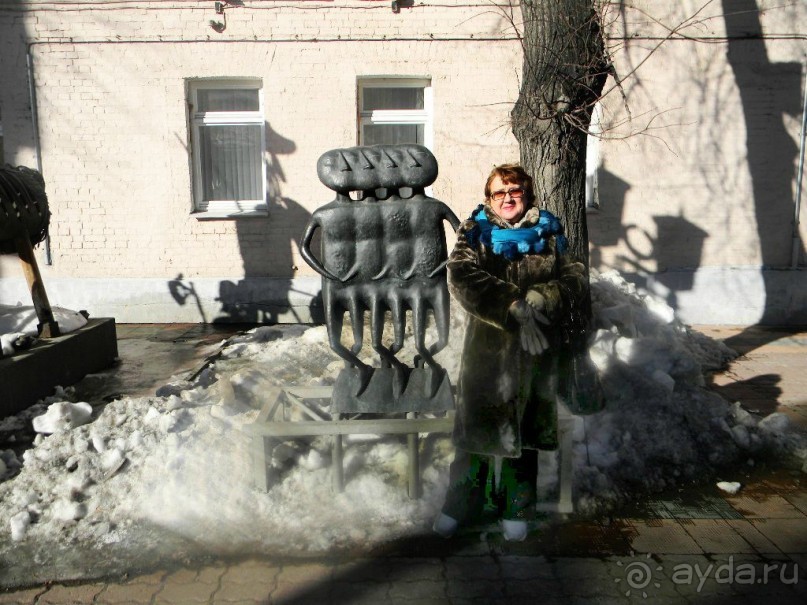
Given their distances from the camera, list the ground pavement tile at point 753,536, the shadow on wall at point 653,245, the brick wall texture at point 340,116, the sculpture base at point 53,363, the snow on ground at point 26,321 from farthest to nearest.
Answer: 1. the shadow on wall at point 653,245
2. the brick wall texture at point 340,116
3. the snow on ground at point 26,321
4. the sculpture base at point 53,363
5. the ground pavement tile at point 753,536

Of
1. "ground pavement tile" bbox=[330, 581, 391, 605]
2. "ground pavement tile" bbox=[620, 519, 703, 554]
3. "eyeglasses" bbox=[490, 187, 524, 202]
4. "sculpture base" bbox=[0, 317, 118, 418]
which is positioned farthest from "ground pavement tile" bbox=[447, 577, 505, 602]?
"sculpture base" bbox=[0, 317, 118, 418]

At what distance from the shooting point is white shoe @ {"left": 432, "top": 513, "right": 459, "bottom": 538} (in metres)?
3.08

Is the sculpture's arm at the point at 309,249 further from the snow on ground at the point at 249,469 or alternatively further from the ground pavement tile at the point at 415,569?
the ground pavement tile at the point at 415,569

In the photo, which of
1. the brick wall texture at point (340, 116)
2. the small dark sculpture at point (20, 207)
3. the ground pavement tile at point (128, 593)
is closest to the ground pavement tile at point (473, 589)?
the ground pavement tile at point (128, 593)

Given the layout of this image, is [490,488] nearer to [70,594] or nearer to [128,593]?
[128,593]

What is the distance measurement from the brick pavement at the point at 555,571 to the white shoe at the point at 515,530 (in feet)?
0.13

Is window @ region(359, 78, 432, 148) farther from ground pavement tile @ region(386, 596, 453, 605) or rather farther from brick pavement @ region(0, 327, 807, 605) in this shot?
ground pavement tile @ region(386, 596, 453, 605)

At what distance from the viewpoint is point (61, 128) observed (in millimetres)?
7703

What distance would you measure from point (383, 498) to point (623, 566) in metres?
1.20

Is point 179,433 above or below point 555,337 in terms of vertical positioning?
below

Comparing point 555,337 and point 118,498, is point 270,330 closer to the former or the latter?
point 118,498

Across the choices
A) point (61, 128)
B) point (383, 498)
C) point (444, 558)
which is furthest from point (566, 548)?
point (61, 128)

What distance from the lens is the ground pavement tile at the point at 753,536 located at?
2965mm

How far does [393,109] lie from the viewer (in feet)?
26.2
